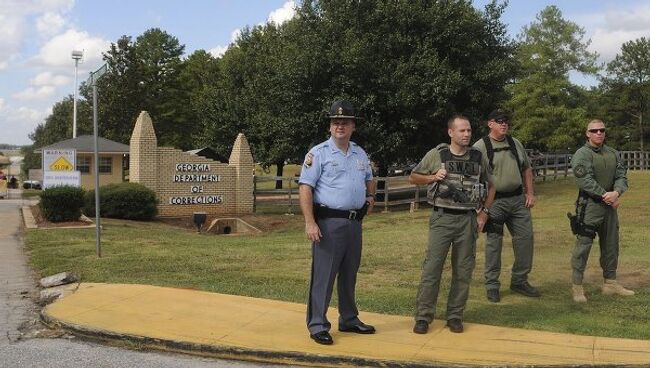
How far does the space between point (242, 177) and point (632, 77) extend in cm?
5724

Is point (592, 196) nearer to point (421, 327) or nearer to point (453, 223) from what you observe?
point (453, 223)

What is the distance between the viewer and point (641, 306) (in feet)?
21.1

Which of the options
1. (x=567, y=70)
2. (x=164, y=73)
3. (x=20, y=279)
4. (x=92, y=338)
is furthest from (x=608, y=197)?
(x=164, y=73)

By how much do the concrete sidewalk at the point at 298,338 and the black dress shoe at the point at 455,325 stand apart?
64 millimetres

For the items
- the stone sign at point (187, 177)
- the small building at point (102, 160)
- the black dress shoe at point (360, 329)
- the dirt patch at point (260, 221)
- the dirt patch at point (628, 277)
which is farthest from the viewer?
the small building at point (102, 160)

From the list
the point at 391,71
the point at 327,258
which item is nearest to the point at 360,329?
the point at 327,258

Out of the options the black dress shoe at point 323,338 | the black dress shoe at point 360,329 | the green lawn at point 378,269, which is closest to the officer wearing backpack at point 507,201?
the green lawn at point 378,269

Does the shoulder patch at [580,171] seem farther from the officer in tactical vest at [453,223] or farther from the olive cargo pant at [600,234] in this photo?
the officer in tactical vest at [453,223]

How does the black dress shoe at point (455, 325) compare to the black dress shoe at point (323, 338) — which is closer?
the black dress shoe at point (323, 338)

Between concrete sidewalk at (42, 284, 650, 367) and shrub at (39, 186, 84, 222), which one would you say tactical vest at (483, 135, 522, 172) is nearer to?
concrete sidewalk at (42, 284, 650, 367)

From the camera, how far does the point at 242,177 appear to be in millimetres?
21859

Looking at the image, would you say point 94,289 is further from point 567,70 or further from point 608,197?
point 567,70

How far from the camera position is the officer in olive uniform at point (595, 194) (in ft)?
21.9

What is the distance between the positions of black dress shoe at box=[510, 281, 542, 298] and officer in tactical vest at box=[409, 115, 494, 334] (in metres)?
1.78
